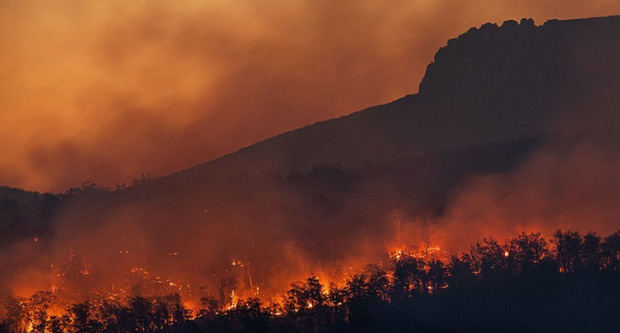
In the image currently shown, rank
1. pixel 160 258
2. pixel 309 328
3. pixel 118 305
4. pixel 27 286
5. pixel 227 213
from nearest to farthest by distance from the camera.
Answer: pixel 309 328, pixel 118 305, pixel 27 286, pixel 160 258, pixel 227 213

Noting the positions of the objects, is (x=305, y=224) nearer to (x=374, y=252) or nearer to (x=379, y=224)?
(x=379, y=224)

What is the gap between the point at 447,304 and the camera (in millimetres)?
107875

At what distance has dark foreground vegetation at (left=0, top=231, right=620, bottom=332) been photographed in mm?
102625

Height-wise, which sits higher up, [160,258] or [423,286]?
[160,258]

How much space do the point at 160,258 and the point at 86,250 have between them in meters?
20.9

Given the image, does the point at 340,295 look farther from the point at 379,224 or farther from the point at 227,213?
the point at 227,213

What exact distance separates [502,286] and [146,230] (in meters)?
105

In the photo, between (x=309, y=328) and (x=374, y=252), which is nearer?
(x=309, y=328)

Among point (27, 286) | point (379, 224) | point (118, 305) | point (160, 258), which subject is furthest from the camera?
point (379, 224)

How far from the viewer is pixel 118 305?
128000 millimetres

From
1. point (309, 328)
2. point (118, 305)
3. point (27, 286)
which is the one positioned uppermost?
point (27, 286)

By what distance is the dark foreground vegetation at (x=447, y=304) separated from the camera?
103 m

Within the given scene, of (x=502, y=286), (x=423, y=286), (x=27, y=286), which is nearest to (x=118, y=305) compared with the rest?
(x=27, y=286)

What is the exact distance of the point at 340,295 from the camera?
357 ft
